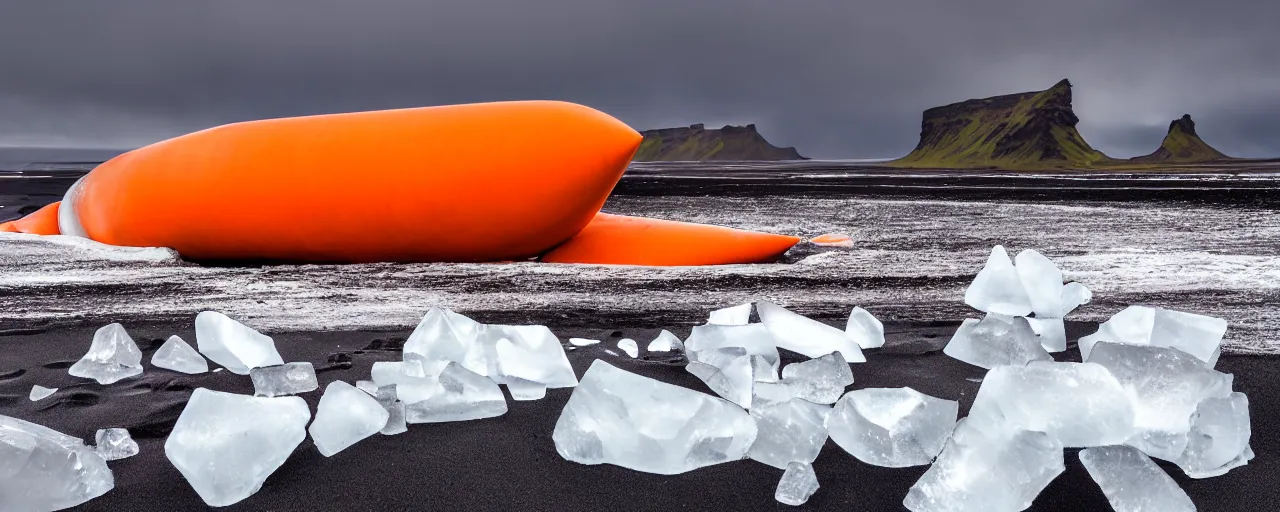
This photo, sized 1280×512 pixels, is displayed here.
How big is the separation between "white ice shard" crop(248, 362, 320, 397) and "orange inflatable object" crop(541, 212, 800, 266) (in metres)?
1.38

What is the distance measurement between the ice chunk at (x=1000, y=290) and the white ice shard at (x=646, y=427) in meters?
0.90

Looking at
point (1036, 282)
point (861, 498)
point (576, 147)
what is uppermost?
point (576, 147)

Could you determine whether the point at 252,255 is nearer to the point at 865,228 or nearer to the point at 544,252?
the point at 544,252

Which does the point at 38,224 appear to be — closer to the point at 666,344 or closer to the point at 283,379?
the point at 283,379

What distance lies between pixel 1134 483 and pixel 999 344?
20.2 inches

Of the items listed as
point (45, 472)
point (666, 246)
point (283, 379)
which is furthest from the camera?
point (666, 246)

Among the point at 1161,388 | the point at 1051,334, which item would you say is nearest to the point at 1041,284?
the point at 1051,334

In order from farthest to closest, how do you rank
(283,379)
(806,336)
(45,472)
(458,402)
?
1. (806,336)
2. (283,379)
3. (458,402)
4. (45,472)

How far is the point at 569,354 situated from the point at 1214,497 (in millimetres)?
938

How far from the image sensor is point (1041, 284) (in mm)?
1507

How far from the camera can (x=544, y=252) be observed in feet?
8.40

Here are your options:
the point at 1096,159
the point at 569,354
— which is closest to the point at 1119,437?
the point at 569,354

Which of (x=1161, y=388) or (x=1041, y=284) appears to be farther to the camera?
(x=1041, y=284)

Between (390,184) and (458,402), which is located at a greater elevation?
(390,184)
